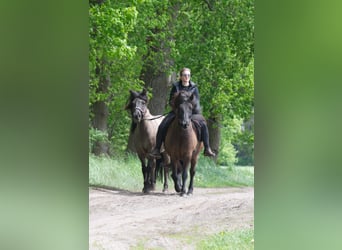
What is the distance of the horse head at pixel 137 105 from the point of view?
3.71m

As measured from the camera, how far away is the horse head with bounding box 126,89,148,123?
371 cm

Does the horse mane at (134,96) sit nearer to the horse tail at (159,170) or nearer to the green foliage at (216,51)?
the green foliage at (216,51)

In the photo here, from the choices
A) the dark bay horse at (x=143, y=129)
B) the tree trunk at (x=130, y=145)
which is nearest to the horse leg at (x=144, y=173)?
the dark bay horse at (x=143, y=129)

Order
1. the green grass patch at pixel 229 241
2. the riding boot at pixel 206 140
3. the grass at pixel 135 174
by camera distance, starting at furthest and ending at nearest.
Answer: the riding boot at pixel 206 140
the grass at pixel 135 174
the green grass patch at pixel 229 241

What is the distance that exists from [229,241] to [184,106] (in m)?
0.93

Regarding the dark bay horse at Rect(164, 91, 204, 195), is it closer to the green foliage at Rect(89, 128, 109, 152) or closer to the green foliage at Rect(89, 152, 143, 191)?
the green foliage at Rect(89, 152, 143, 191)

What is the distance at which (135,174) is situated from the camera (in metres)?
3.74

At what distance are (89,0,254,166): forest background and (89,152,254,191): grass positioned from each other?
61 millimetres
